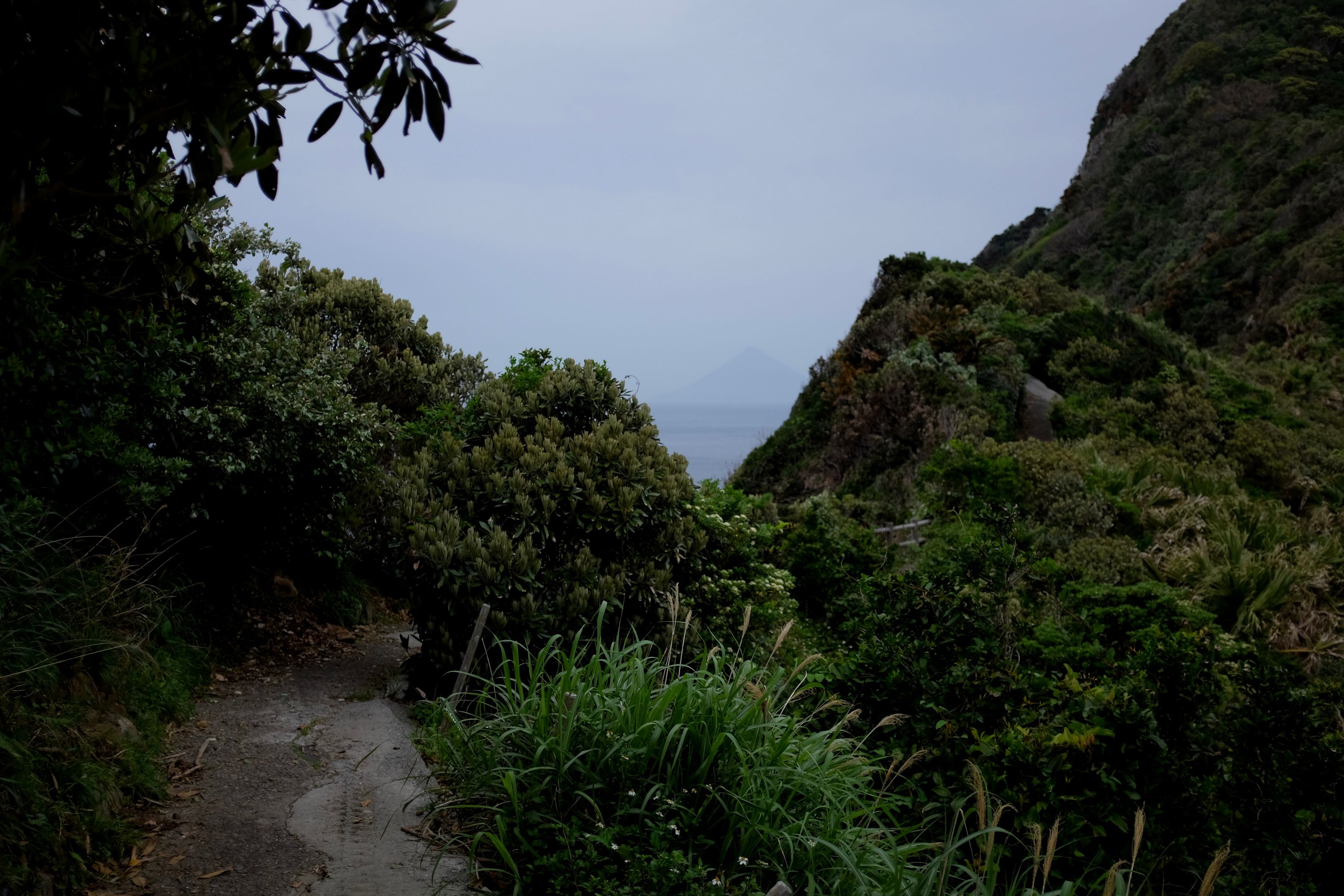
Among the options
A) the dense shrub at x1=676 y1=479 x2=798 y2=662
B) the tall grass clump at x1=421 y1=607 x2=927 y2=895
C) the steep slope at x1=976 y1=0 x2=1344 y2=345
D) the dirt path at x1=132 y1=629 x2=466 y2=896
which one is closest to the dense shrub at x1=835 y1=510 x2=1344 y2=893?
the tall grass clump at x1=421 y1=607 x2=927 y2=895

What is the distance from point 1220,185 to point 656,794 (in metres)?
39.3

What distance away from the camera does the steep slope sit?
86.5ft

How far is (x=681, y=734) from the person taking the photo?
380cm

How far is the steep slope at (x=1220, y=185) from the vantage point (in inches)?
1038

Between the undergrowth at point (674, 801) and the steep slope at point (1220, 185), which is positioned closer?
the undergrowth at point (674, 801)

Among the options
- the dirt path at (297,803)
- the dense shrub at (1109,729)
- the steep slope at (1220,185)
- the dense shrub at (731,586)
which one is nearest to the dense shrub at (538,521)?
the dense shrub at (731,586)

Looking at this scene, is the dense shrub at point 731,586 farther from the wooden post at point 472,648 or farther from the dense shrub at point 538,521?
the wooden post at point 472,648

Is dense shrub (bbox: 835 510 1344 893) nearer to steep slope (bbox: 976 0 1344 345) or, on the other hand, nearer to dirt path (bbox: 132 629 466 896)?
dirt path (bbox: 132 629 466 896)

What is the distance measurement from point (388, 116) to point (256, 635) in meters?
6.29

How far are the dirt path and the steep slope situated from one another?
2571 cm

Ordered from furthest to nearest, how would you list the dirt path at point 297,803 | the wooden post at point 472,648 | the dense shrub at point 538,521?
the dense shrub at point 538,521 → the wooden post at point 472,648 → the dirt path at point 297,803

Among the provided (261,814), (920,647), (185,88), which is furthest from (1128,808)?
(185,88)

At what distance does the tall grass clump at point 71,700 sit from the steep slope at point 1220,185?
26729 mm

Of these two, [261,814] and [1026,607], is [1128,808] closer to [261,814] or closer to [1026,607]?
[1026,607]
